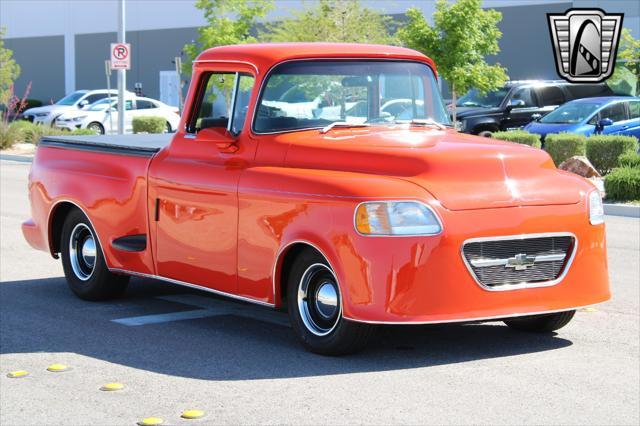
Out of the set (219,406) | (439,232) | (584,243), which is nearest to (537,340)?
(584,243)

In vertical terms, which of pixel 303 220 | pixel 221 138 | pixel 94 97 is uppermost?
pixel 221 138

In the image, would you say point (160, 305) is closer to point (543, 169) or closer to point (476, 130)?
point (543, 169)

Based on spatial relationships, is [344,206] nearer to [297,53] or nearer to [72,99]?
[297,53]

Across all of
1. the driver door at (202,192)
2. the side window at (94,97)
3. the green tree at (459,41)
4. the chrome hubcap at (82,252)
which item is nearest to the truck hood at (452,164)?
the driver door at (202,192)

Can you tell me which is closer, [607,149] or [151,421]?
[151,421]

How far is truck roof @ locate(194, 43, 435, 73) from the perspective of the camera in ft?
26.8

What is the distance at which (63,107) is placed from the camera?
40.5 m

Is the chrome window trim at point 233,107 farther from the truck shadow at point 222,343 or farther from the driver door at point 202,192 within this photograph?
the truck shadow at point 222,343

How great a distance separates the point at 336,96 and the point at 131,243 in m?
2.05

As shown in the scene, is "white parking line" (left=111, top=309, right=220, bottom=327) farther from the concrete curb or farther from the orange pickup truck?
the concrete curb

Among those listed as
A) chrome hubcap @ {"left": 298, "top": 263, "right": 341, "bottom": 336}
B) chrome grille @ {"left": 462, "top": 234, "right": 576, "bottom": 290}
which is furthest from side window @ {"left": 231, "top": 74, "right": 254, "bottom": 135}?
chrome grille @ {"left": 462, "top": 234, "right": 576, "bottom": 290}

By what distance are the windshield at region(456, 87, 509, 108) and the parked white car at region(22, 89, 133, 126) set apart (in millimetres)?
13740

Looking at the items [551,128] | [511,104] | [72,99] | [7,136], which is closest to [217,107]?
[551,128]

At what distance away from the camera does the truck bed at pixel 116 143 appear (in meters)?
9.11
